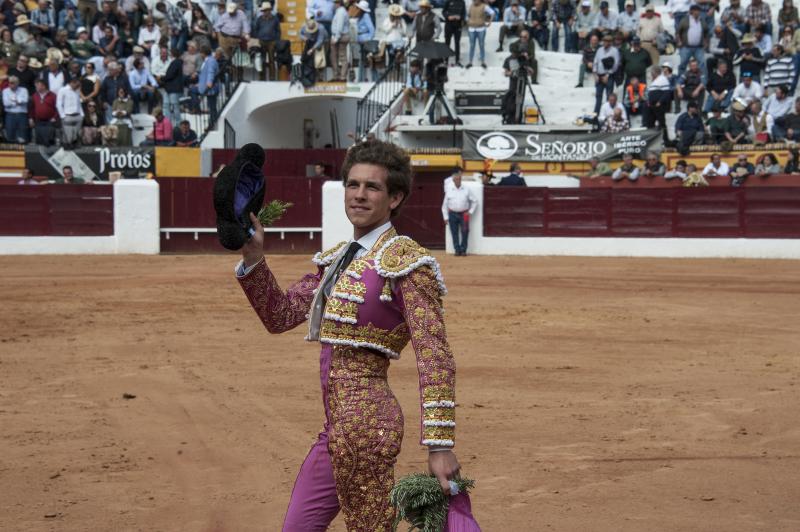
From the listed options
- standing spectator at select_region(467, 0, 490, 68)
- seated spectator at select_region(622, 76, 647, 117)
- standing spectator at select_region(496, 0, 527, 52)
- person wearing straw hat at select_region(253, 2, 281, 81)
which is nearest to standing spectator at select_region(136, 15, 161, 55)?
person wearing straw hat at select_region(253, 2, 281, 81)

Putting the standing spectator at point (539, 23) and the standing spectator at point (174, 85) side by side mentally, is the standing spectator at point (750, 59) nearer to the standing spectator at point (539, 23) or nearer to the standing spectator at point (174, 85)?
the standing spectator at point (539, 23)

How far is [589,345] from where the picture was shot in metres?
9.82

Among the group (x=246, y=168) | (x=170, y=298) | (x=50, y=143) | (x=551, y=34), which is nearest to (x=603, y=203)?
(x=551, y=34)

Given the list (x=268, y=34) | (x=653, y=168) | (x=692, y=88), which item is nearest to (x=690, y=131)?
(x=653, y=168)

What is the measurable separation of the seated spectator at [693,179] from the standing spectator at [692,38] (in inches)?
115

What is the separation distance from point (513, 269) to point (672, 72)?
645cm

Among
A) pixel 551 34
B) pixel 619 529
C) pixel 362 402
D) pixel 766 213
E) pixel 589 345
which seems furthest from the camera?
pixel 551 34

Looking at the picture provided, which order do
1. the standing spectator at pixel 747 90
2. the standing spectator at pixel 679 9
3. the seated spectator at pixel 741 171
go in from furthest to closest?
1. the standing spectator at pixel 679 9
2. the standing spectator at pixel 747 90
3. the seated spectator at pixel 741 171

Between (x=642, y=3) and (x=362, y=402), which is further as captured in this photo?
(x=642, y=3)

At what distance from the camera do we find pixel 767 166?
1739cm

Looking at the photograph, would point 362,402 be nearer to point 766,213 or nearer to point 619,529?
point 619,529

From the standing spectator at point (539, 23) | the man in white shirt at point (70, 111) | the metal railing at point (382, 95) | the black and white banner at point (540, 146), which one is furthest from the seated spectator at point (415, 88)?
the man in white shirt at point (70, 111)

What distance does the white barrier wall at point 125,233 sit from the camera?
17828 mm

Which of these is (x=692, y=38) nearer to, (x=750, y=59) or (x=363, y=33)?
(x=750, y=59)
